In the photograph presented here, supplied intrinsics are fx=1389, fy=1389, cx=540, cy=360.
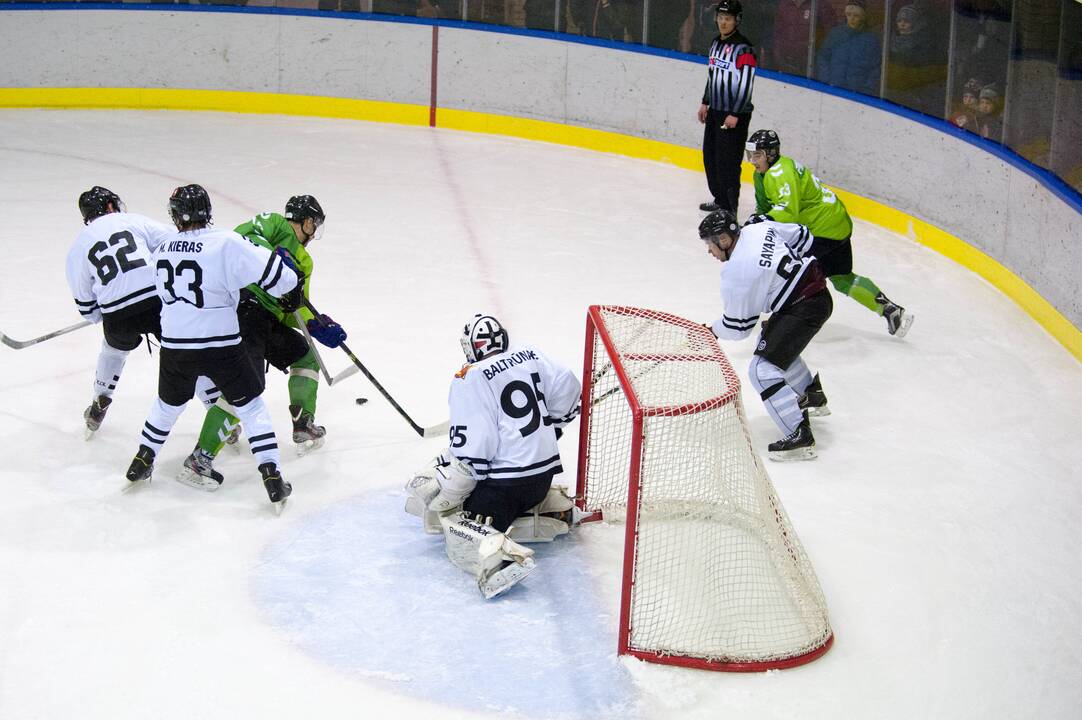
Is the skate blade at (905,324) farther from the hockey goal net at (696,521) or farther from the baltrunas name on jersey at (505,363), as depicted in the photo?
Answer: the baltrunas name on jersey at (505,363)

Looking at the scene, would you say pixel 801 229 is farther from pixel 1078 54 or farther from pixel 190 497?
pixel 190 497

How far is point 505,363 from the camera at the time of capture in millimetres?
3951

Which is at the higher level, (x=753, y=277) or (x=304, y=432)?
(x=753, y=277)

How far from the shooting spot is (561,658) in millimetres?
3697

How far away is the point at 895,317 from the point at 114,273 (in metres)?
3.36

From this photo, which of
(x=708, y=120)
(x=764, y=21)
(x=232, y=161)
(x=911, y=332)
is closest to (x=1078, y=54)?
(x=911, y=332)

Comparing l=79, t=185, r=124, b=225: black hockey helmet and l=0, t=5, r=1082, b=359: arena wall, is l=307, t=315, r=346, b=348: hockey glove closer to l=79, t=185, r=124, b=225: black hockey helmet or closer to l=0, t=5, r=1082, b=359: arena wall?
l=79, t=185, r=124, b=225: black hockey helmet

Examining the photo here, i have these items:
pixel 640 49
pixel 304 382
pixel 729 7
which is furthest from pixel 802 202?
pixel 640 49

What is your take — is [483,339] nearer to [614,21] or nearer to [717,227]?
[717,227]

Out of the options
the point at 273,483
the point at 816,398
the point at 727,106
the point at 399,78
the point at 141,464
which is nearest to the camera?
the point at 273,483

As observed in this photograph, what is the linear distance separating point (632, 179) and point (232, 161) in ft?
8.46

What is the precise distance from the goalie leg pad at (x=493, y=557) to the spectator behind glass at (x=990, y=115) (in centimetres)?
422

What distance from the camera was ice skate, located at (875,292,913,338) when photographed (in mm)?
6180

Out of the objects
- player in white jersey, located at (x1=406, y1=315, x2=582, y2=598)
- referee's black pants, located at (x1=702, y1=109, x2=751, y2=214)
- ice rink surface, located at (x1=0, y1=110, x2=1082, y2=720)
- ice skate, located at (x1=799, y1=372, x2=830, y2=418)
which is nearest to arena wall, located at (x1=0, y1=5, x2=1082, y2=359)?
referee's black pants, located at (x1=702, y1=109, x2=751, y2=214)
